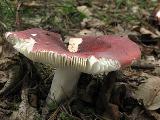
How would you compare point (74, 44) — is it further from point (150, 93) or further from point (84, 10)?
point (84, 10)

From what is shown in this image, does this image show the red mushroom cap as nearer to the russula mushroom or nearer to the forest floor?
the russula mushroom

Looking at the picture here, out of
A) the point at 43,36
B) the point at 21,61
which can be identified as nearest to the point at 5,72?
the point at 21,61

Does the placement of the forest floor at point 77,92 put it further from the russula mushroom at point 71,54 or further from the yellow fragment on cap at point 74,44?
the yellow fragment on cap at point 74,44

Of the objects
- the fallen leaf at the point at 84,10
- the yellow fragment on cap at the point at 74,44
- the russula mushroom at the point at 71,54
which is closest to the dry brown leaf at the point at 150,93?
the russula mushroom at the point at 71,54

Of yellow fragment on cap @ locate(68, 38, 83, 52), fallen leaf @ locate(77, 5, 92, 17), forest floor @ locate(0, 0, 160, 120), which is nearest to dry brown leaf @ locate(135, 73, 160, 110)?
forest floor @ locate(0, 0, 160, 120)

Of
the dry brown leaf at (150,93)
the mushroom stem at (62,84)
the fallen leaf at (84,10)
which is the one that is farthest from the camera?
the fallen leaf at (84,10)

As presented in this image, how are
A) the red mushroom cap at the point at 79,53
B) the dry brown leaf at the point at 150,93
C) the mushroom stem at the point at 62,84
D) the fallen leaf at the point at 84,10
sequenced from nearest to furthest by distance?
the red mushroom cap at the point at 79,53 → the mushroom stem at the point at 62,84 → the dry brown leaf at the point at 150,93 → the fallen leaf at the point at 84,10
